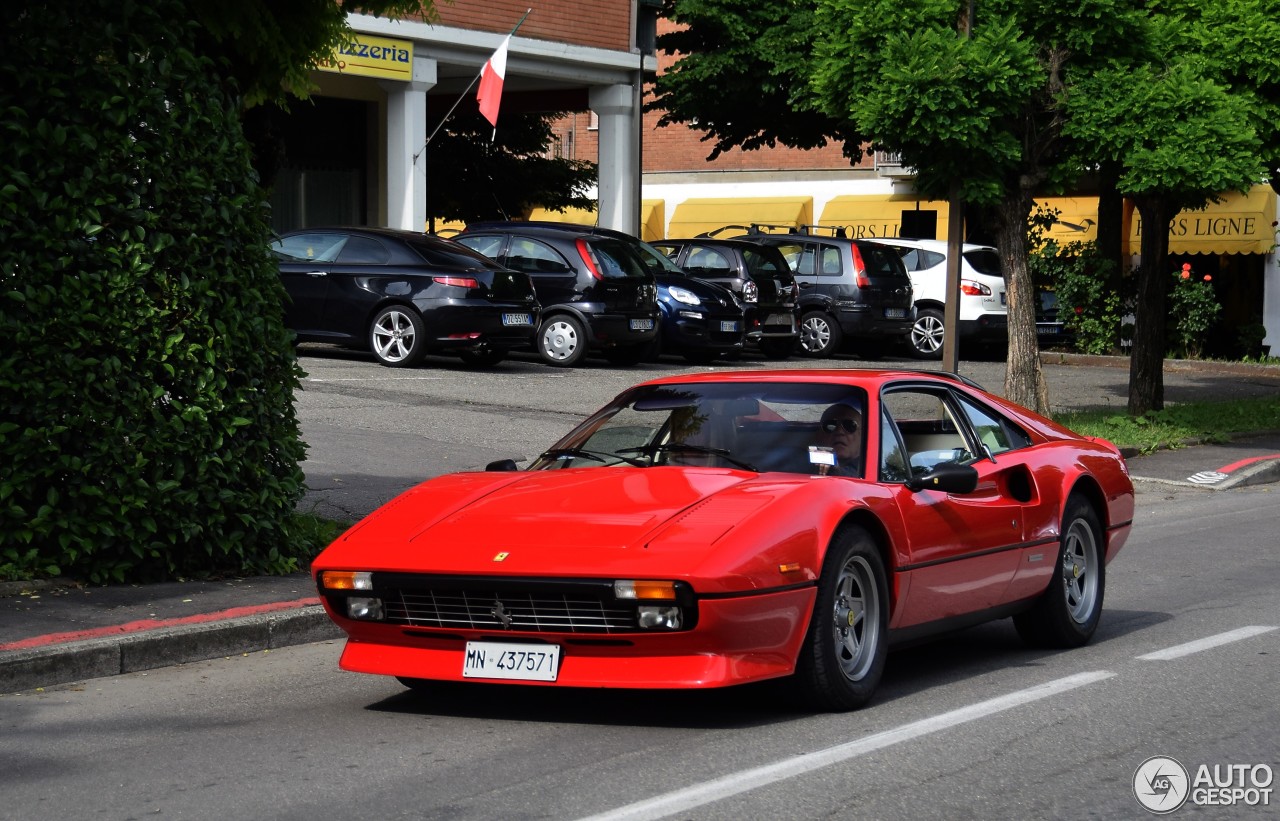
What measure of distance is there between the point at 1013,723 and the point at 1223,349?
2842 cm

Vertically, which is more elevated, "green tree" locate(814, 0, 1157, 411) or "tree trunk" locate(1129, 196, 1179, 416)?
"green tree" locate(814, 0, 1157, 411)

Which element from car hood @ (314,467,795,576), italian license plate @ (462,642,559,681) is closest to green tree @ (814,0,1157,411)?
car hood @ (314,467,795,576)

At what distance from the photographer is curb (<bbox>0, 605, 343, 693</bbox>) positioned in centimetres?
739

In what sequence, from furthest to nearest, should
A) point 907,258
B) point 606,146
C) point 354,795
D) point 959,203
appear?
1. point 606,146
2. point 907,258
3. point 959,203
4. point 354,795

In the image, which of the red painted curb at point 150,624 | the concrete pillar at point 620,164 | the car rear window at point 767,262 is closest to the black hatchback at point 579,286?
the car rear window at point 767,262

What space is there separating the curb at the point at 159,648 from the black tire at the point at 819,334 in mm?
20210

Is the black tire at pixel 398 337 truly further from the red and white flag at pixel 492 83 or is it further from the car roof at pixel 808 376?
the car roof at pixel 808 376

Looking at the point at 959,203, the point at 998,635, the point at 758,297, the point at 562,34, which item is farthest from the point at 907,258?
the point at 998,635

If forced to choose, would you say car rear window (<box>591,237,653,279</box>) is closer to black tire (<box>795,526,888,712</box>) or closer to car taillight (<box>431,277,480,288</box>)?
car taillight (<box>431,277,480,288</box>)

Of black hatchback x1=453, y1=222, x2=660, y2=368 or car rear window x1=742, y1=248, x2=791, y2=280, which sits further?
car rear window x1=742, y1=248, x2=791, y2=280

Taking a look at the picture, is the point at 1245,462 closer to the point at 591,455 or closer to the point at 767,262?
the point at 767,262

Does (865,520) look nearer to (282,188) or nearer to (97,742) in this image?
(97,742)

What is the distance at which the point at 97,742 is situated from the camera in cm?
640

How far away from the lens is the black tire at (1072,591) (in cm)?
816
